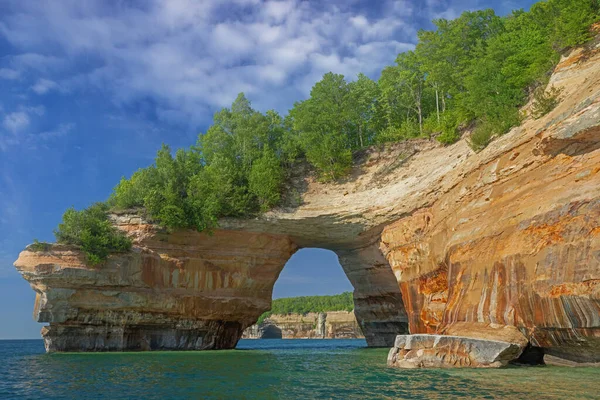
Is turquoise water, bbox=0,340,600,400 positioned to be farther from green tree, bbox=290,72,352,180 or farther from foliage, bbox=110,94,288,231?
green tree, bbox=290,72,352,180

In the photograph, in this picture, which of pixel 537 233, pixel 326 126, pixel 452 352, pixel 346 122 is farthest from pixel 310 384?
pixel 346 122

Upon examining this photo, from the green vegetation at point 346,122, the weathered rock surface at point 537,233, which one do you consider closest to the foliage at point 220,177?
the green vegetation at point 346,122

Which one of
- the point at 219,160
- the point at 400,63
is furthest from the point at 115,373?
the point at 400,63

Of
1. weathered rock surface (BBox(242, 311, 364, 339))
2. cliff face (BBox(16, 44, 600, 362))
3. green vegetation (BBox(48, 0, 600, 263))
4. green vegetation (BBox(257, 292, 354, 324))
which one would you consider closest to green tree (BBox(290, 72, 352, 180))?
green vegetation (BBox(48, 0, 600, 263))

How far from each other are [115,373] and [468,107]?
71.5 ft

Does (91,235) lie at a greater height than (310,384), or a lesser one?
greater

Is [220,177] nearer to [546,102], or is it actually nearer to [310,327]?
[546,102]

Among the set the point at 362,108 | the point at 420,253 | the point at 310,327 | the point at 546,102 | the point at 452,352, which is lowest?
the point at 310,327

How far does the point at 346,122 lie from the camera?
38.6 metres

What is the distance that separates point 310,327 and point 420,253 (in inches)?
4454

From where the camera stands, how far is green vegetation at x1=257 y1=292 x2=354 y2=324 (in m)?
133

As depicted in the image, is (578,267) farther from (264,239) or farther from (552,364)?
(264,239)

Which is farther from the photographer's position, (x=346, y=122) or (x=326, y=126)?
(x=346, y=122)

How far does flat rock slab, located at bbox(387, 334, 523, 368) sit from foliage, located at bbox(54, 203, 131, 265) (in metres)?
20.9
